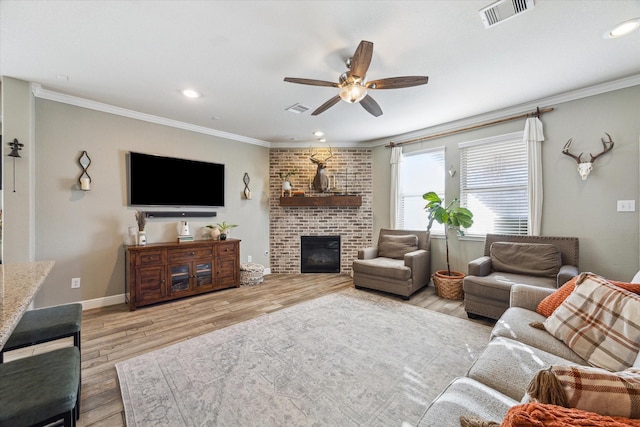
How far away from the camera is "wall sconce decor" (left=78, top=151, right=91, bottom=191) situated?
313 cm

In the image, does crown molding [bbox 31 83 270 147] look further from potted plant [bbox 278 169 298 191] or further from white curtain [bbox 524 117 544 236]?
white curtain [bbox 524 117 544 236]

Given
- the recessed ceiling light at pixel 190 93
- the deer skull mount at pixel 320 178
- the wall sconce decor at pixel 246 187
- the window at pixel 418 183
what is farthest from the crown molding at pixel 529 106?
the recessed ceiling light at pixel 190 93

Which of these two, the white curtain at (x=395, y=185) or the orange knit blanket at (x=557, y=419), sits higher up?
the white curtain at (x=395, y=185)

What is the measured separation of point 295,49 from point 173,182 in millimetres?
2810

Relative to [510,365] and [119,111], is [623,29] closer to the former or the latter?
[510,365]

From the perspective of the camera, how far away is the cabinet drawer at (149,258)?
3.18 metres

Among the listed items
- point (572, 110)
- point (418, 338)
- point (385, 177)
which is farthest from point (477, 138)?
point (418, 338)

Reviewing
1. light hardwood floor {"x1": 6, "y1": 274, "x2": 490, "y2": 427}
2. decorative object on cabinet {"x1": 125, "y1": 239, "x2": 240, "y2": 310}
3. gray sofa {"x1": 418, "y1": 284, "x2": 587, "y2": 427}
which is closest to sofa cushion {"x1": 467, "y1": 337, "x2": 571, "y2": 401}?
gray sofa {"x1": 418, "y1": 284, "x2": 587, "y2": 427}

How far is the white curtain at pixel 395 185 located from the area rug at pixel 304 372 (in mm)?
2134

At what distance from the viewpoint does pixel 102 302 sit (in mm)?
3285

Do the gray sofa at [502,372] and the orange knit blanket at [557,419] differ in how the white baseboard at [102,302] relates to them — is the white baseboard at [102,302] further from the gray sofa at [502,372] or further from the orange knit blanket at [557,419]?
the orange knit blanket at [557,419]

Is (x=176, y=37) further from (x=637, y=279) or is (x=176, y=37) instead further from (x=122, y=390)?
(x=637, y=279)

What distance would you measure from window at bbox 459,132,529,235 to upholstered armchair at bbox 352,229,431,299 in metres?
0.82

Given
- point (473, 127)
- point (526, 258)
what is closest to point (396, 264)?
point (526, 258)
